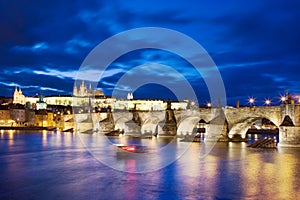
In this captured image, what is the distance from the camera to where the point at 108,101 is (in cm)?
13412

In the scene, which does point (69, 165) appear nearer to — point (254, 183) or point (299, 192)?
point (254, 183)

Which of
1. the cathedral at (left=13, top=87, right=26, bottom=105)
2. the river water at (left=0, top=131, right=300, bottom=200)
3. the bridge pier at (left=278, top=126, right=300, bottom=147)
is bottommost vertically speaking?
the river water at (left=0, top=131, right=300, bottom=200)

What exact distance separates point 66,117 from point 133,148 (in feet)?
159

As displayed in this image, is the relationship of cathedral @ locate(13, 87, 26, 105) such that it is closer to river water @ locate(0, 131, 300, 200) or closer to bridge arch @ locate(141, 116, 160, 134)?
bridge arch @ locate(141, 116, 160, 134)

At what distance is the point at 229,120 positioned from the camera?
3391 cm

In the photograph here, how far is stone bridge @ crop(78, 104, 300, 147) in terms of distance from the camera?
89.3 feet

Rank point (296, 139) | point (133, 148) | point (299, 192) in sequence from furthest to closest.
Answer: point (296, 139)
point (133, 148)
point (299, 192)

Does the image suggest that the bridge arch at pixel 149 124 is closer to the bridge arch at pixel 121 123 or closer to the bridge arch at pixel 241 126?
the bridge arch at pixel 121 123

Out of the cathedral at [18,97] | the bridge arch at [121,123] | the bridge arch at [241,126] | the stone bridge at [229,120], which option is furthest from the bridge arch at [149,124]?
the cathedral at [18,97]

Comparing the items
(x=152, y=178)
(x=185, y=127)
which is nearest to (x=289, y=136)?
(x=152, y=178)

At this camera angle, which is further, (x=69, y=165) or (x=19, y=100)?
(x=19, y=100)

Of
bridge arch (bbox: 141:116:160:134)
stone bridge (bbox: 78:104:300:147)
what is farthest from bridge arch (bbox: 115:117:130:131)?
bridge arch (bbox: 141:116:160:134)

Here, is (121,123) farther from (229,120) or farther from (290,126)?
(290,126)

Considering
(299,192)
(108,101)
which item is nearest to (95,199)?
(299,192)
